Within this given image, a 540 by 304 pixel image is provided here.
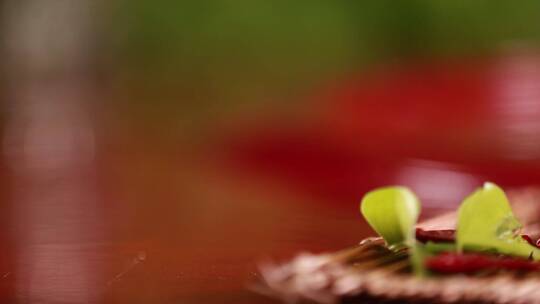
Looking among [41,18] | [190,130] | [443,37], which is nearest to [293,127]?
[190,130]

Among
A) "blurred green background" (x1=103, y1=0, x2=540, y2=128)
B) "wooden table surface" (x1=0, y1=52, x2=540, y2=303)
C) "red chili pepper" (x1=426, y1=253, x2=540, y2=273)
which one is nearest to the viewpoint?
"red chili pepper" (x1=426, y1=253, x2=540, y2=273)

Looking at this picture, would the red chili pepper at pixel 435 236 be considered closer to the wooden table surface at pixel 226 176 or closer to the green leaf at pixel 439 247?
the green leaf at pixel 439 247

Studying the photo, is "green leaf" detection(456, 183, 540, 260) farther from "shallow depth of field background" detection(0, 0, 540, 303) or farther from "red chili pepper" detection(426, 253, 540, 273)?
"shallow depth of field background" detection(0, 0, 540, 303)

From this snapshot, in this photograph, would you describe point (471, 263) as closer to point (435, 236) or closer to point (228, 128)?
point (435, 236)

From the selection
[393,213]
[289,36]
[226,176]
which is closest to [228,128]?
[226,176]

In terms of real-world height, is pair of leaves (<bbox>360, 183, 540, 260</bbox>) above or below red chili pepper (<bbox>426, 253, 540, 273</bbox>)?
above

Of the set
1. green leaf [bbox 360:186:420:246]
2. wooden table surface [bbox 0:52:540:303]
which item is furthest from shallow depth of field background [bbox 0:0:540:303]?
green leaf [bbox 360:186:420:246]

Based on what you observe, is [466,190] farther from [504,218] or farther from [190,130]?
[190,130]

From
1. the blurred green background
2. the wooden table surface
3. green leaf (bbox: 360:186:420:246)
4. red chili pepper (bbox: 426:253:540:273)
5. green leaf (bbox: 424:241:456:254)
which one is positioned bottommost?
red chili pepper (bbox: 426:253:540:273)
